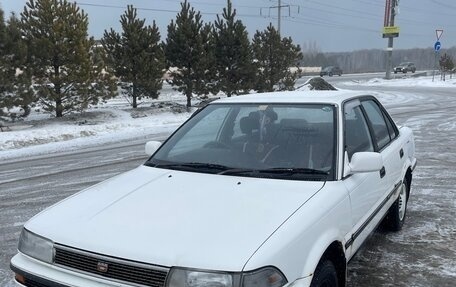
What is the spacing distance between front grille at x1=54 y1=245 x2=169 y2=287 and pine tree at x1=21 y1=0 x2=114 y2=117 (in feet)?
46.3

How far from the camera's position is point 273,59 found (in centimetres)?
2305

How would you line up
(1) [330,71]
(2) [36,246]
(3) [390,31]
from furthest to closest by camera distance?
(1) [330,71], (3) [390,31], (2) [36,246]

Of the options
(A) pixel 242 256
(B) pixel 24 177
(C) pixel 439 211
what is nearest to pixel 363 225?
(A) pixel 242 256

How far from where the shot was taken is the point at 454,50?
122 m

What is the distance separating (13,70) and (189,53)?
7.28 meters

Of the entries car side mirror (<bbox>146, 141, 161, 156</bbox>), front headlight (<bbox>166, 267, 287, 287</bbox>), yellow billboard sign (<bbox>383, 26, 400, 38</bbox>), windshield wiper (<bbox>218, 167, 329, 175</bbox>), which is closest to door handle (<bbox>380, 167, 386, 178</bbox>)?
windshield wiper (<bbox>218, 167, 329, 175</bbox>)

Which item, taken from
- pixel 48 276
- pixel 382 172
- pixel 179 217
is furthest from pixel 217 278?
pixel 382 172

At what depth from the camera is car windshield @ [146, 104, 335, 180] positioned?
3.40 m

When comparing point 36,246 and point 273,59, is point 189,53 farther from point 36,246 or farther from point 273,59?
point 36,246

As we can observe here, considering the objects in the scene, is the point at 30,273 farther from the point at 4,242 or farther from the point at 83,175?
the point at 83,175

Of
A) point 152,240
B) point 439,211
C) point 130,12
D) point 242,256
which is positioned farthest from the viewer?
point 130,12

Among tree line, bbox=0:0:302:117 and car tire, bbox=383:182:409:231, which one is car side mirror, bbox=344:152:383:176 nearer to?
car tire, bbox=383:182:409:231

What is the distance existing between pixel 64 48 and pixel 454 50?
12496 centimetres

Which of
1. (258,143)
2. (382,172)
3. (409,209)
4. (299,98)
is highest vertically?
(299,98)
